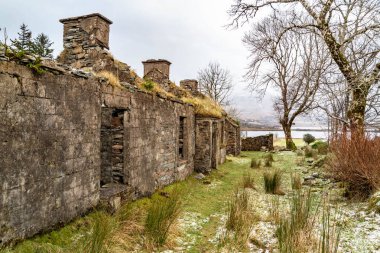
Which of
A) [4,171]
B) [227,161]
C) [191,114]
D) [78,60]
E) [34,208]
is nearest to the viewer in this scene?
[4,171]

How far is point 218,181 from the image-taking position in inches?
385

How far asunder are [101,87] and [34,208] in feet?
7.66

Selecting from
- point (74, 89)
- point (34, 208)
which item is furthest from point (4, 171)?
point (74, 89)

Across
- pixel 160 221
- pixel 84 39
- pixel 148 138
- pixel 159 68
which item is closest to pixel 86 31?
pixel 84 39

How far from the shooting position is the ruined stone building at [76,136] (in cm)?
367

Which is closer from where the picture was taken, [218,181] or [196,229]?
[196,229]

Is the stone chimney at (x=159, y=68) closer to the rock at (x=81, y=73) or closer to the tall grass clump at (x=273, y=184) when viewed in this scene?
the tall grass clump at (x=273, y=184)

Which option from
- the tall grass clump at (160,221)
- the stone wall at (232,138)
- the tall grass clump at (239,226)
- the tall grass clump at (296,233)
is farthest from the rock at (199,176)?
the stone wall at (232,138)

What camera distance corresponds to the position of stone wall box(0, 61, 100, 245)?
358 centimetres

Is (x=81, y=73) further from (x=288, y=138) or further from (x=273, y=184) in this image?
(x=288, y=138)

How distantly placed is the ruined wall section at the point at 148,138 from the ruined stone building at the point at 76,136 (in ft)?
0.07

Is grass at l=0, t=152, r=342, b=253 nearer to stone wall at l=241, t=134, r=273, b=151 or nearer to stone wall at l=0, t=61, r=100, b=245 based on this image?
stone wall at l=0, t=61, r=100, b=245

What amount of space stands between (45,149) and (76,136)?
67cm

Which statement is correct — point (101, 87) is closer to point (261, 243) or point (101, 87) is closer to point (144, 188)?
point (144, 188)
